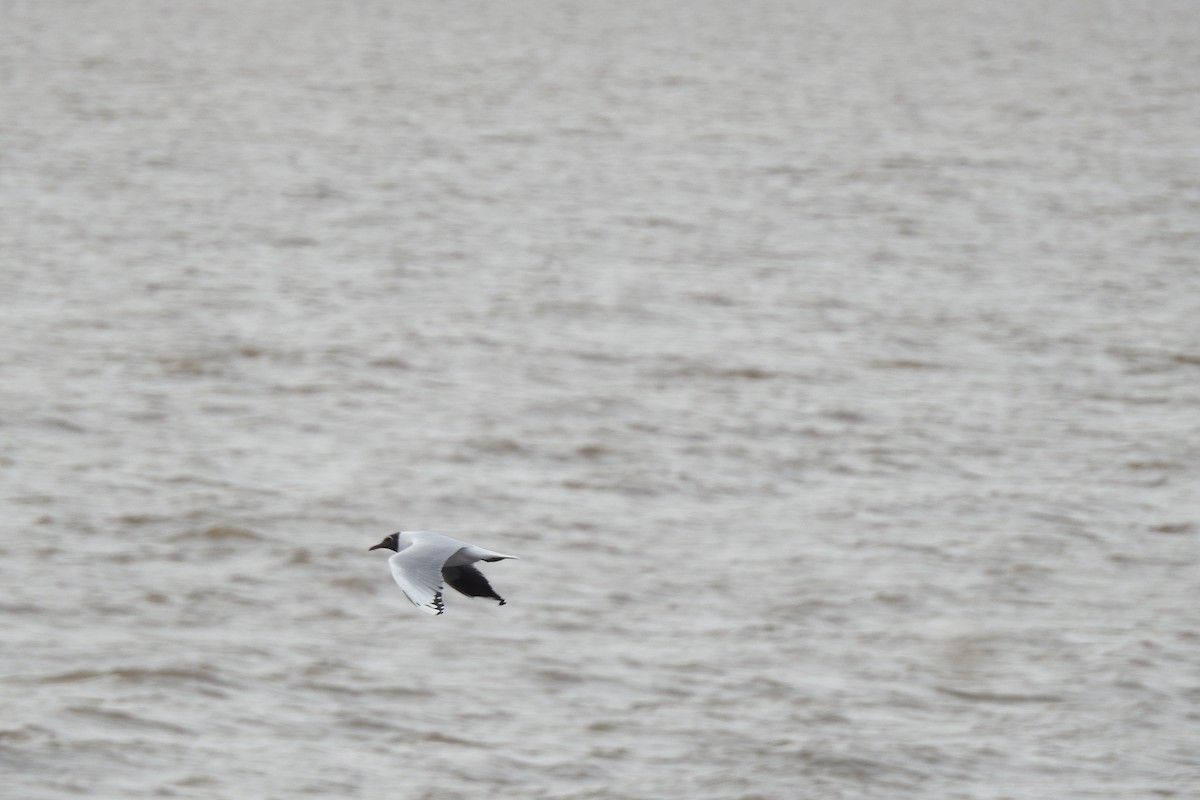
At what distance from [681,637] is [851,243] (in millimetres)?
12196

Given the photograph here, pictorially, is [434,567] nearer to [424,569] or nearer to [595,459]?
[424,569]

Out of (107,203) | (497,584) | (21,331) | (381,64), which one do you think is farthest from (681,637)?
(381,64)

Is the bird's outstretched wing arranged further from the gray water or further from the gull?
the gray water

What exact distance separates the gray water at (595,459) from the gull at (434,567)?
4.40 meters

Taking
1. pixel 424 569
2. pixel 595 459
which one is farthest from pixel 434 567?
pixel 595 459

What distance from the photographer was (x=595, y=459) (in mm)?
14586

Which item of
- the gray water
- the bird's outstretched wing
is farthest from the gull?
the gray water

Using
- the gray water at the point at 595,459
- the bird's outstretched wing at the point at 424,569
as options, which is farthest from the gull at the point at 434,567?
the gray water at the point at 595,459

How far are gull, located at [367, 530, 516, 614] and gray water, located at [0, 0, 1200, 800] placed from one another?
14.4 ft

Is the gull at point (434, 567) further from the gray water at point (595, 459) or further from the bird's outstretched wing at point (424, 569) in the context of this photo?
the gray water at point (595, 459)

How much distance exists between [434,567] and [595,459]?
932 centimetres

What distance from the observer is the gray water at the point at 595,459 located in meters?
10.3

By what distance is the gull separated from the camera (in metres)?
5.04

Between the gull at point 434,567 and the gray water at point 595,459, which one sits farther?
the gray water at point 595,459
